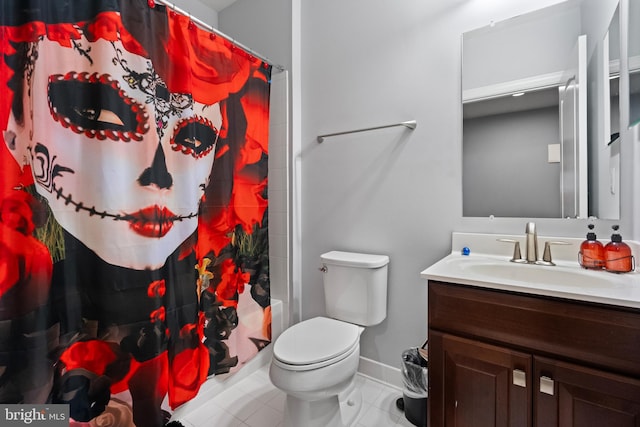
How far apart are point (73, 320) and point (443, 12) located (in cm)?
216

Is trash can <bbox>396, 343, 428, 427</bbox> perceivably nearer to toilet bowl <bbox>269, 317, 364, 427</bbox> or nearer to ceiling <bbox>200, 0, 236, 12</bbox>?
toilet bowl <bbox>269, 317, 364, 427</bbox>

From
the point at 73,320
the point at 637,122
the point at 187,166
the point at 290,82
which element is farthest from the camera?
the point at 290,82

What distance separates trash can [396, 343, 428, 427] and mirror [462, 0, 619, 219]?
78 centimetres

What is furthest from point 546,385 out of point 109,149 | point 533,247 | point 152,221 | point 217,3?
point 217,3

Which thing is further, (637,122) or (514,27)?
(514,27)

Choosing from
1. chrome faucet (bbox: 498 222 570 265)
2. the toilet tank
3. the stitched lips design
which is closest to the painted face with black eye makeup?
the stitched lips design

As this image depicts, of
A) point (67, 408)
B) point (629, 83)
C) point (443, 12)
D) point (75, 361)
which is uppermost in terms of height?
point (443, 12)

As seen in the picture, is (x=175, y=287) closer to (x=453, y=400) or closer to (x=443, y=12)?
(x=453, y=400)

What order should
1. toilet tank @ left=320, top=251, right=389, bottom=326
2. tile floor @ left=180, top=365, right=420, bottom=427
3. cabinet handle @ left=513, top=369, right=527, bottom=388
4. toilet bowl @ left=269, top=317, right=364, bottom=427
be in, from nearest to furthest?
1. cabinet handle @ left=513, top=369, right=527, bottom=388
2. toilet bowl @ left=269, top=317, right=364, bottom=427
3. tile floor @ left=180, top=365, right=420, bottom=427
4. toilet tank @ left=320, top=251, right=389, bottom=326

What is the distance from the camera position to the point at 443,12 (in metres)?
1.47

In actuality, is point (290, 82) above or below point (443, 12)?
below

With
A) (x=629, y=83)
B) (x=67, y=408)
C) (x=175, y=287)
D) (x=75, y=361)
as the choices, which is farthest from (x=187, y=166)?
(x=629, y=83)

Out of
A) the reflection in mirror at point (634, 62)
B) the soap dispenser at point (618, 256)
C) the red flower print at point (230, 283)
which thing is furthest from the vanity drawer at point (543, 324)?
the red flower print at point (230, 283)

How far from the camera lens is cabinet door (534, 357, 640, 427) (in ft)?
2.57
